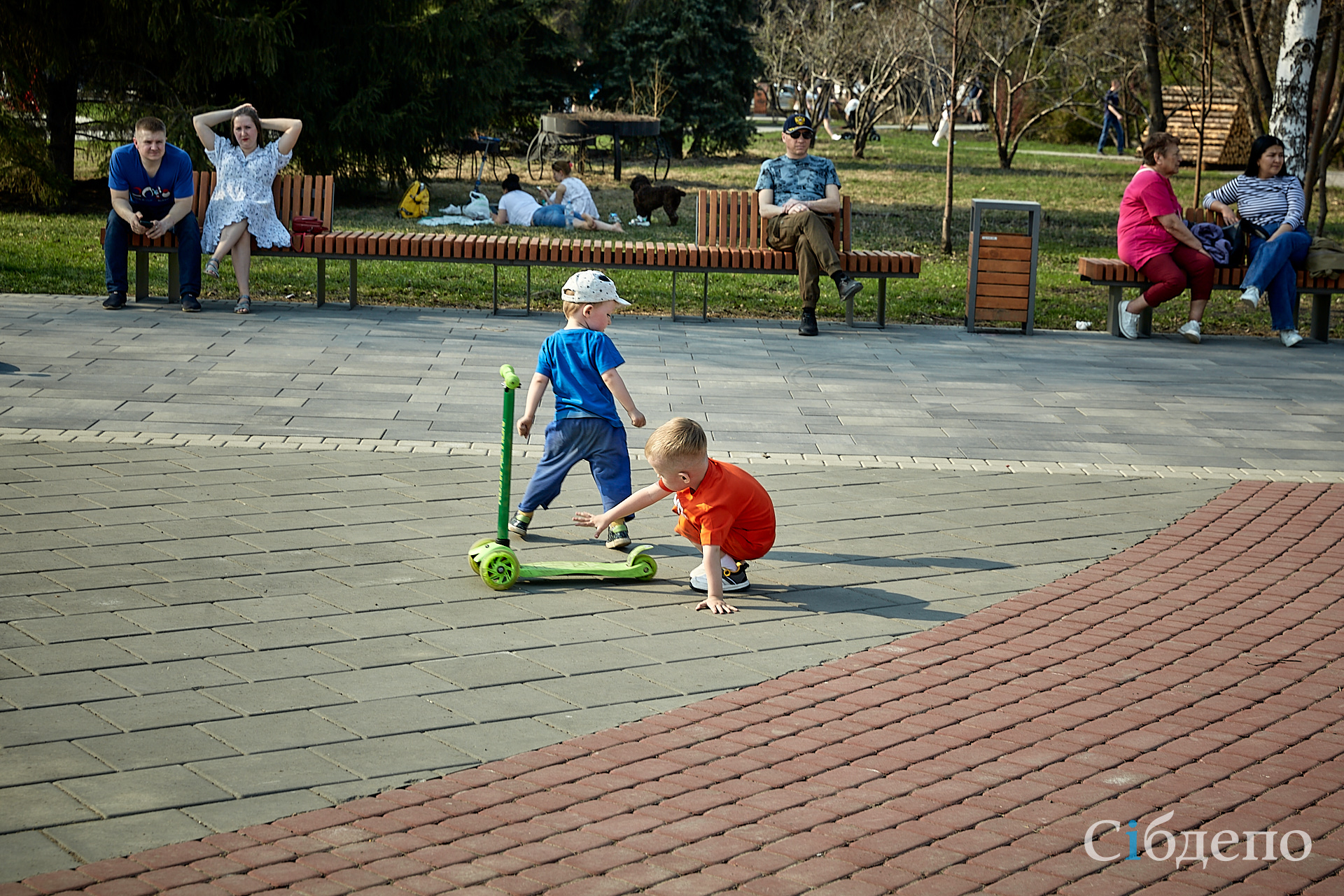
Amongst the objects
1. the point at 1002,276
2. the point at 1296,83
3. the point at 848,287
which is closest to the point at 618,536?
the point at 848,287

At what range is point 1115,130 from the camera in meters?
37.4

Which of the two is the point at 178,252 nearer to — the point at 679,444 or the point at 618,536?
the point at 618,536

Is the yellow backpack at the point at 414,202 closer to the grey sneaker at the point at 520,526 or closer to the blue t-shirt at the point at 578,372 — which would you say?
the grey sneaker at the point at 520,526

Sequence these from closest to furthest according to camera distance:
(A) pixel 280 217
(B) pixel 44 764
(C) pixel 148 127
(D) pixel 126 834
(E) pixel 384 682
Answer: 1. (D) pixel 126 834
2. (B) pixel 44 764
3. (E) pixel 384 682
4. (C) pixel 148 127
5. (A) pixel 280 217

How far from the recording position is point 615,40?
2984 cm

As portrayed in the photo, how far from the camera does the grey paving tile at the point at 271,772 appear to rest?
3684 millimetres

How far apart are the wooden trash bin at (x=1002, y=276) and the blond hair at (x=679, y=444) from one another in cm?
677

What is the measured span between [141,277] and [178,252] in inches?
21.3

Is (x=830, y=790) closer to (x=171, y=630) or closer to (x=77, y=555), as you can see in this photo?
(x=171, y=630)

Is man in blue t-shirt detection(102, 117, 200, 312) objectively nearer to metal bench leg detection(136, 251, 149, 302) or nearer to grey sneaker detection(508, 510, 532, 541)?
metal bench leg detection(136, 251, 149, 302)

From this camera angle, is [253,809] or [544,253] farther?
[544,253]

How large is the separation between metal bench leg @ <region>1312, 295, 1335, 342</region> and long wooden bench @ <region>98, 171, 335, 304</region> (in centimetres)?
841

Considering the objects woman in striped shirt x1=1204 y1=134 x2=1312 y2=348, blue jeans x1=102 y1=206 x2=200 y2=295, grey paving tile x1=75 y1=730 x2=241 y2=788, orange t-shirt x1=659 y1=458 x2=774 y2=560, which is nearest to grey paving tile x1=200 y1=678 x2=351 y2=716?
grey paving tile x1=75 y1=730 x2=241 y2=788

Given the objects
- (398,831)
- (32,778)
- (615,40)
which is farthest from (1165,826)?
(615,40)
